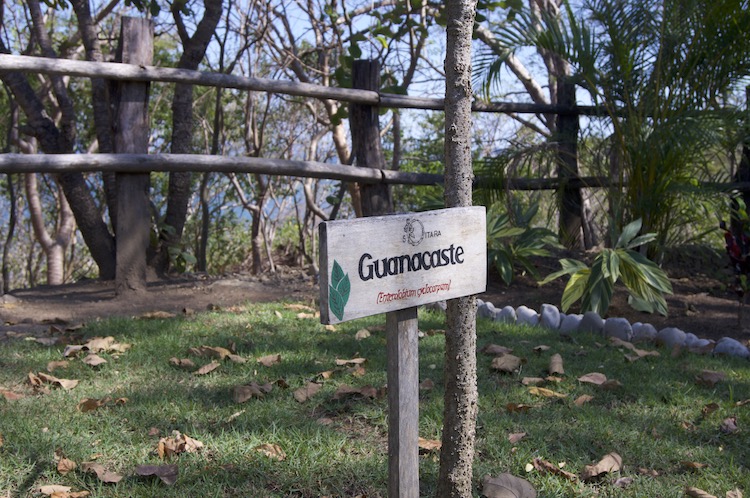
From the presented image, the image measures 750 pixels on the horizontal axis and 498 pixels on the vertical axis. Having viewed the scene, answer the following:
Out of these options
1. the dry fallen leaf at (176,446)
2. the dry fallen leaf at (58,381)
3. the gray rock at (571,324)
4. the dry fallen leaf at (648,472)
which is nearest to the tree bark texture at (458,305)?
the dry fallen leaf at (648,472)

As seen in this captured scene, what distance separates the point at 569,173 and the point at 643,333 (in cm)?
224

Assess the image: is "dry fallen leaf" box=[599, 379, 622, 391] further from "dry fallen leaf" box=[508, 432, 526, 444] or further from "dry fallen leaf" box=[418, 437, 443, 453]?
"dry fallen leaf" box=[418, 437, 443, 453]

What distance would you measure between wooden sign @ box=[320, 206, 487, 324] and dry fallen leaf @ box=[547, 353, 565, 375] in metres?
1.70

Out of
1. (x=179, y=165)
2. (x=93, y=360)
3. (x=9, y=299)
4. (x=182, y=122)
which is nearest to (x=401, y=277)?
(x=93, y=360)

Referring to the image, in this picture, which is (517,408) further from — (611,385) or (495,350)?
(495,350)

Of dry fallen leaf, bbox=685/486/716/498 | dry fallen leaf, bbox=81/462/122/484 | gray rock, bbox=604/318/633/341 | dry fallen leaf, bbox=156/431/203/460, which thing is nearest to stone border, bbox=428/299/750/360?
gray rock, bbox=604/318/633/341

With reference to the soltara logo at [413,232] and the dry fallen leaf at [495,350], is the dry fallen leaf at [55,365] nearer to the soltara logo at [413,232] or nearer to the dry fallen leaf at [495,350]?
the dry fallen leaf at [495,350]

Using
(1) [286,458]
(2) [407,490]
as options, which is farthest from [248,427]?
(2) [407,490]

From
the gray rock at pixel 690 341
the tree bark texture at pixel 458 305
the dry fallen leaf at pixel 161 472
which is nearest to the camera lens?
the tree bark texture at pixel 458 305

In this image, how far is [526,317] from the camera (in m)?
5.02

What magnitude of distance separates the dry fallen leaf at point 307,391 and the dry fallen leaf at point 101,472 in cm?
91

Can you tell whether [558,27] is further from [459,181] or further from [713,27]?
[459,181]

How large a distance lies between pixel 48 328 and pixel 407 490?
10.4 ft

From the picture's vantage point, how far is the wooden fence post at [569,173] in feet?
21.9
